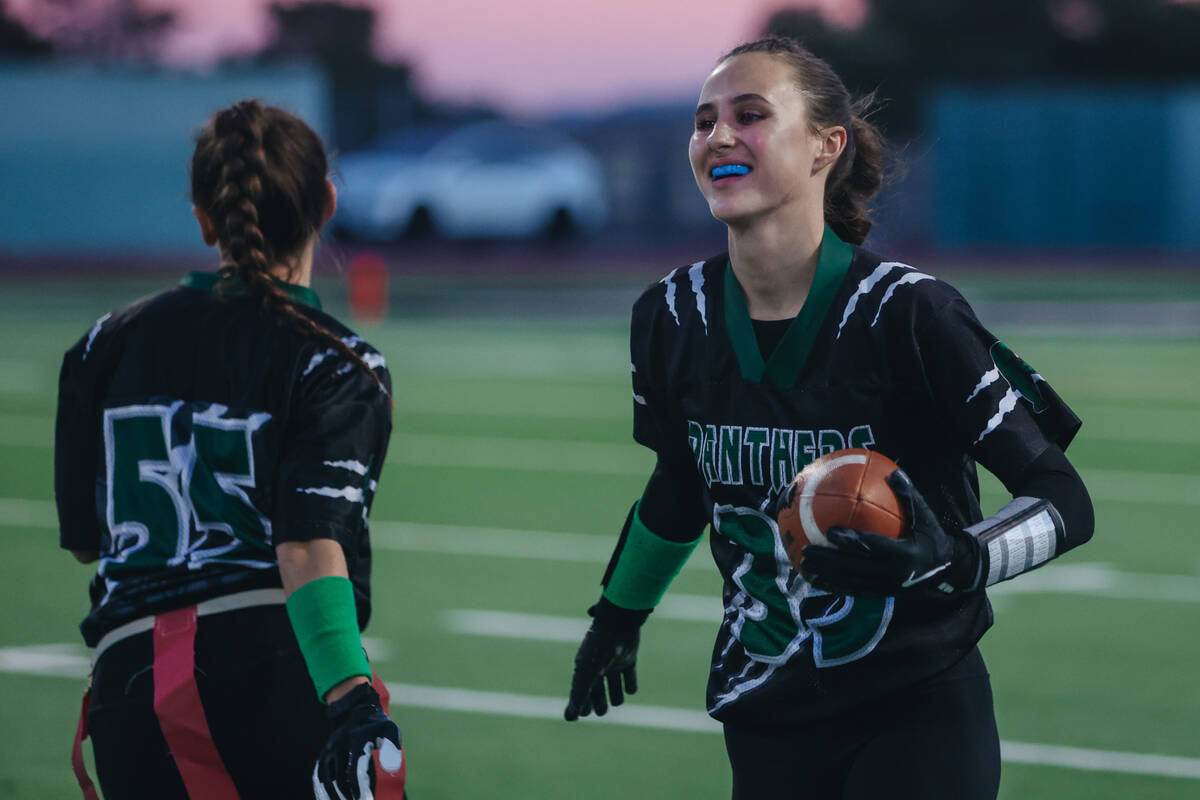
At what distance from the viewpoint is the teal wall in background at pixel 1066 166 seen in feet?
145

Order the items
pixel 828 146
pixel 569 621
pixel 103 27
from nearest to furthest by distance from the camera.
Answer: pixel 828 146, pixel 569 621, pixel 103 27

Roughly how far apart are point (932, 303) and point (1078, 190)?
43.1 meters

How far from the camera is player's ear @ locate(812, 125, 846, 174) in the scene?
347 cm

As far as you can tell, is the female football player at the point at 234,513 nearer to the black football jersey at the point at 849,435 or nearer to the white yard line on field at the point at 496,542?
the black football jersey at the point at 849,435

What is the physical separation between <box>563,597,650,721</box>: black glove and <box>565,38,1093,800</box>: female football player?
399mm

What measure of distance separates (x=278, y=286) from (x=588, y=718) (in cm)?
351

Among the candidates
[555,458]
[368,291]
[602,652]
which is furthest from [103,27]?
[602,652]

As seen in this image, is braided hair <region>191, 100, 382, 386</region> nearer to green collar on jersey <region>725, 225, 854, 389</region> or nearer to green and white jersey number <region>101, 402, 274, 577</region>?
green and white jersey number <region>101, 402, 274, 577</region>

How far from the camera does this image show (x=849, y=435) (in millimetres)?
3244

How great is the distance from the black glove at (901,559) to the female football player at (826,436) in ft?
0.13

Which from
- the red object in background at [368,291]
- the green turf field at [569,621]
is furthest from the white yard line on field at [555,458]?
the red object in background at [368,291]

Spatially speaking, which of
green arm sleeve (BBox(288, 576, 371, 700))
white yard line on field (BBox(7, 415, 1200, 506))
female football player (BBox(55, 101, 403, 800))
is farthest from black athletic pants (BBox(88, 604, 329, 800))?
white yard line on field (BBox(7, 415, 1200, 506))

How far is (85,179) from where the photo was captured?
138 ft

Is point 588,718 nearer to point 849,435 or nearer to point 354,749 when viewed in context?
point 849,435
